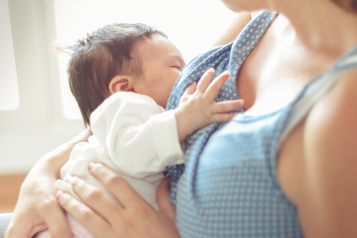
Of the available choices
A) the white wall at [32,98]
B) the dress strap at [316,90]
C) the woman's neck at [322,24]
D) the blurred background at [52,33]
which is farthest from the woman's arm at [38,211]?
the white wall at [32,98]

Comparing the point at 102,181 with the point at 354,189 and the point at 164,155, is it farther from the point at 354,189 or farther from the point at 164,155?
the point at 354,189

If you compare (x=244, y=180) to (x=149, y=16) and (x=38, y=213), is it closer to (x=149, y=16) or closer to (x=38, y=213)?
(x=38, y=213)

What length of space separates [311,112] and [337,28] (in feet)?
0.68

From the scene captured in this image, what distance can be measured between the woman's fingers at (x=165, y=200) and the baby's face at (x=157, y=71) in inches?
11.1

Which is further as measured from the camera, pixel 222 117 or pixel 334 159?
pixel 222 117

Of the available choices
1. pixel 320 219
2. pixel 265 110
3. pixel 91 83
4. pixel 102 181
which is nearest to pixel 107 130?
pixel 102 181

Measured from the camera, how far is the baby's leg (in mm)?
759

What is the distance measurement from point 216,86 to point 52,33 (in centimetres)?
144

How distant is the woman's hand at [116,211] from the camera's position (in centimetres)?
68

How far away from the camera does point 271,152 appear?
0.48m

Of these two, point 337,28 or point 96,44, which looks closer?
point 337,28

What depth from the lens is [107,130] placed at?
0.77 metres

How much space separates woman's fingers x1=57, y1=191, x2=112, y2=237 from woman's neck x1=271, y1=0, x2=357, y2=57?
0.58 m

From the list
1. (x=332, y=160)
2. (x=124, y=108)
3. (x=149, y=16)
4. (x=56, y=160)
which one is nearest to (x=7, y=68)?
(x=149, y=16)
